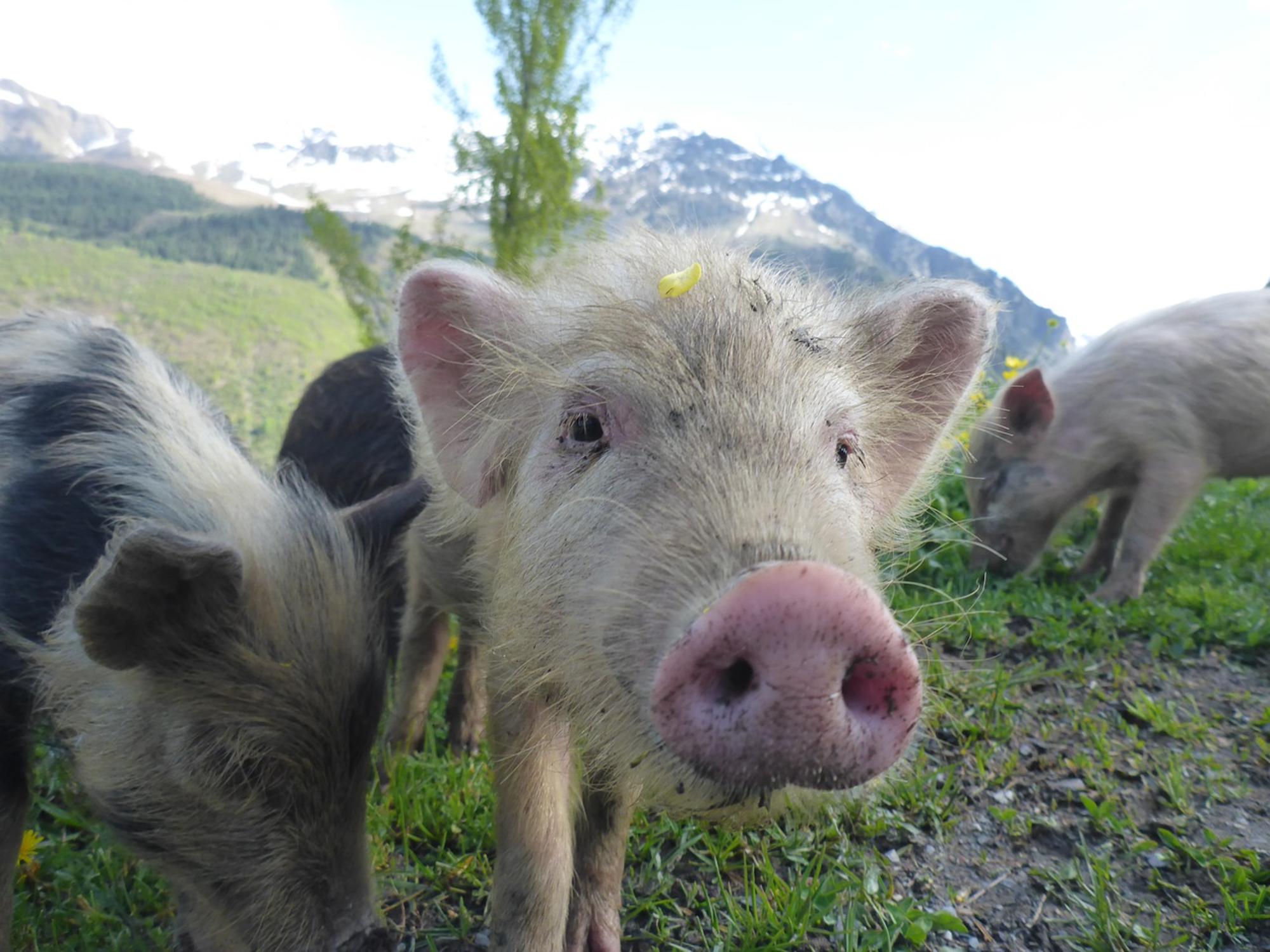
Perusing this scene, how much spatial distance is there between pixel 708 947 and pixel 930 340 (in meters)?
1.99

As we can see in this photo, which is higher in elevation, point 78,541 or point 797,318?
point 797,318

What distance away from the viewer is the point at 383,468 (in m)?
4.14

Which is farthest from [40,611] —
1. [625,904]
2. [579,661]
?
[625,904]

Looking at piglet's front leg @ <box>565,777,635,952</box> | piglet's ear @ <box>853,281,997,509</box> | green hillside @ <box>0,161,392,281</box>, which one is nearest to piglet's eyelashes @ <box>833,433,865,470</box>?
piglet's ear @ <box>853,281,997,509</box>

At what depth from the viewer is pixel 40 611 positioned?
234 centimetres

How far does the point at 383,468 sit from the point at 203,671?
2.10 meters

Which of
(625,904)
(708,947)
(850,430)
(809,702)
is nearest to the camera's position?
(809,702)

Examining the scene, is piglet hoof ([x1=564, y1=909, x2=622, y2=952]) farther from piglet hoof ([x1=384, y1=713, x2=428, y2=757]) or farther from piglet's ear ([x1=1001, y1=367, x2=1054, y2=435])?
piglet's ear ([x1=1001, y1=367, x2=1054, y2=435])

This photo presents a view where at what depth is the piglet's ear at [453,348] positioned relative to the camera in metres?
2.36

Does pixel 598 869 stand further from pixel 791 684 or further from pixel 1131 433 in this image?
pixel 1131 433

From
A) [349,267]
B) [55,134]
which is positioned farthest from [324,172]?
[349,267]

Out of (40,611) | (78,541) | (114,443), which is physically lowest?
(40,611)

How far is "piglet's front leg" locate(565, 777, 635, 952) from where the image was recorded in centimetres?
240

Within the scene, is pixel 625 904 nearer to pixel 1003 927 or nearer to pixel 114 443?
pixel 1003 927
